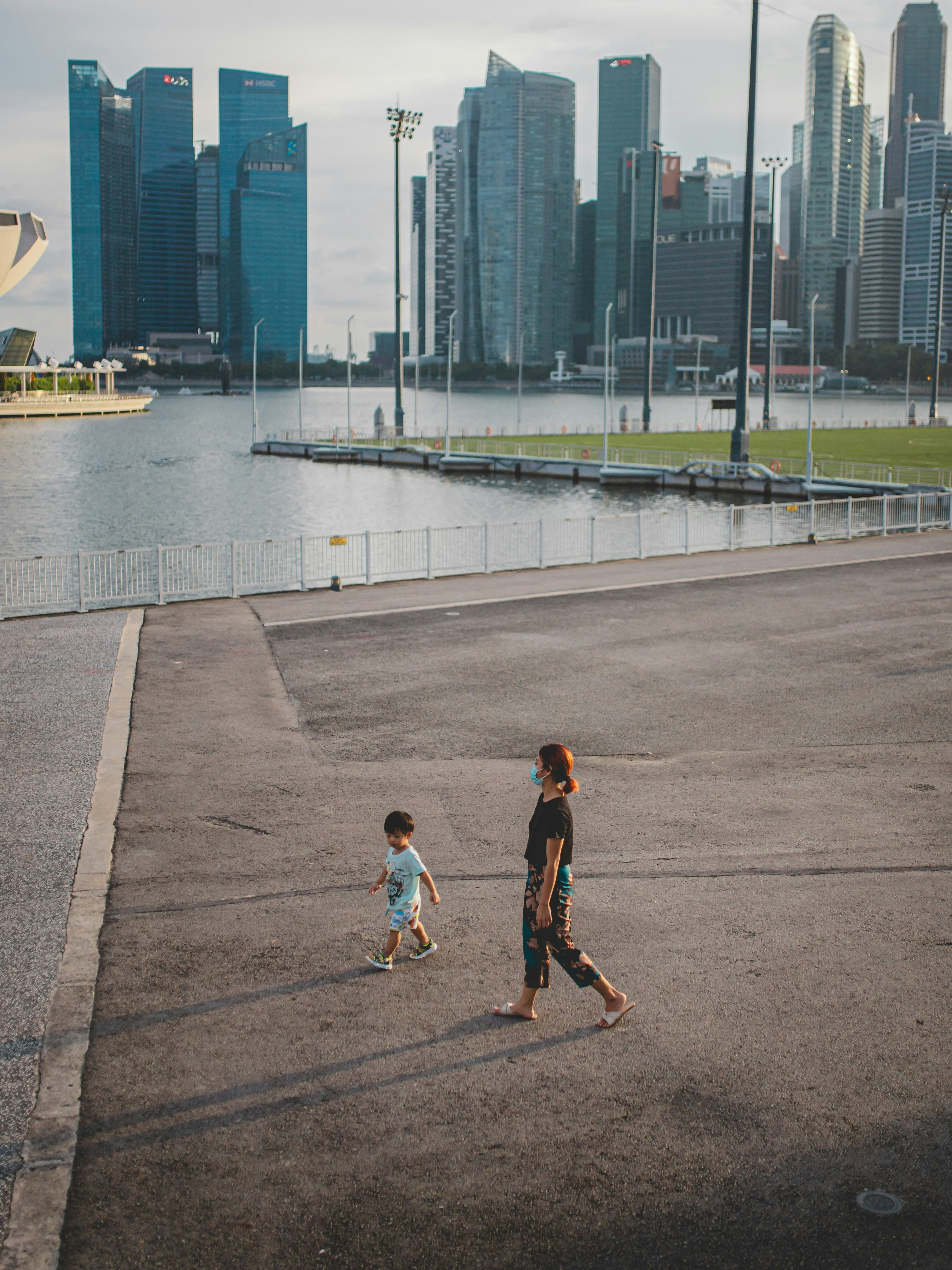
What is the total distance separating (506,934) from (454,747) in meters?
5.29

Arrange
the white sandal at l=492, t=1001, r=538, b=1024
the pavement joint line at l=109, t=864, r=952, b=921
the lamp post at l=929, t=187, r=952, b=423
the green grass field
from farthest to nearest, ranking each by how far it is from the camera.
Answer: the lamp post at l=929, t=187, r=952, b=423 < the green grass field < the pavement joint line at l=109, t=864, r=952, b=921 < the white sandal at l=492, t=1001, r=538, b=1024

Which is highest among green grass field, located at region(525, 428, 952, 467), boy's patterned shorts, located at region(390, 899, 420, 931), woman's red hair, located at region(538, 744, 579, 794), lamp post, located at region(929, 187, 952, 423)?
lamp post, located at region(929, 187, 952, 423)

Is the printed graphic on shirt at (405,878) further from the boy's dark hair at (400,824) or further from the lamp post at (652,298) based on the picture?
the lamp post at (652,298)

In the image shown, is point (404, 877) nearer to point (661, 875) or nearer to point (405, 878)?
point (405, 878)

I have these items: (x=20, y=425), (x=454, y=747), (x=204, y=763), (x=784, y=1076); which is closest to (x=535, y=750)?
(x=454, y=747)

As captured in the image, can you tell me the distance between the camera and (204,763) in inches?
522

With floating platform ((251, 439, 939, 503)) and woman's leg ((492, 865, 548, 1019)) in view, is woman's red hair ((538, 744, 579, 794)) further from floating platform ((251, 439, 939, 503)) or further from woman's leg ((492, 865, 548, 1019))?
floating platform ((251, 439, 939, 503))

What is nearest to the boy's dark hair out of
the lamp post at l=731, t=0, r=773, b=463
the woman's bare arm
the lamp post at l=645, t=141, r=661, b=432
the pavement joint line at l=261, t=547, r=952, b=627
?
the woman's bare arm

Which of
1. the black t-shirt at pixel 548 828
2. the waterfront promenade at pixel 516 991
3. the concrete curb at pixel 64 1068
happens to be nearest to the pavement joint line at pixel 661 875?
the waterfront promenade at pixel 516 991

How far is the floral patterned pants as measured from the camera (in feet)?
24.4

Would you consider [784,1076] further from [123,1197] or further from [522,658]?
[522,658]

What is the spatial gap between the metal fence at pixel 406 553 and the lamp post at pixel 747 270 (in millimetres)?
13523

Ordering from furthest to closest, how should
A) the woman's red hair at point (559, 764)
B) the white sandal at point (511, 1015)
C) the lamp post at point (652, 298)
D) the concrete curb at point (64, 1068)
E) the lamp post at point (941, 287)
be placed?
1. the lamp post at point (941, 287)
2. the lamp post at point (652, 298)
3. the white sandal at point (511, 1015)
4. the woman's red hair at point (559, 764)
5. the concrete curb at point (64, 1068)

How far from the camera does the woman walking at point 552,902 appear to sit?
24.1 ft
